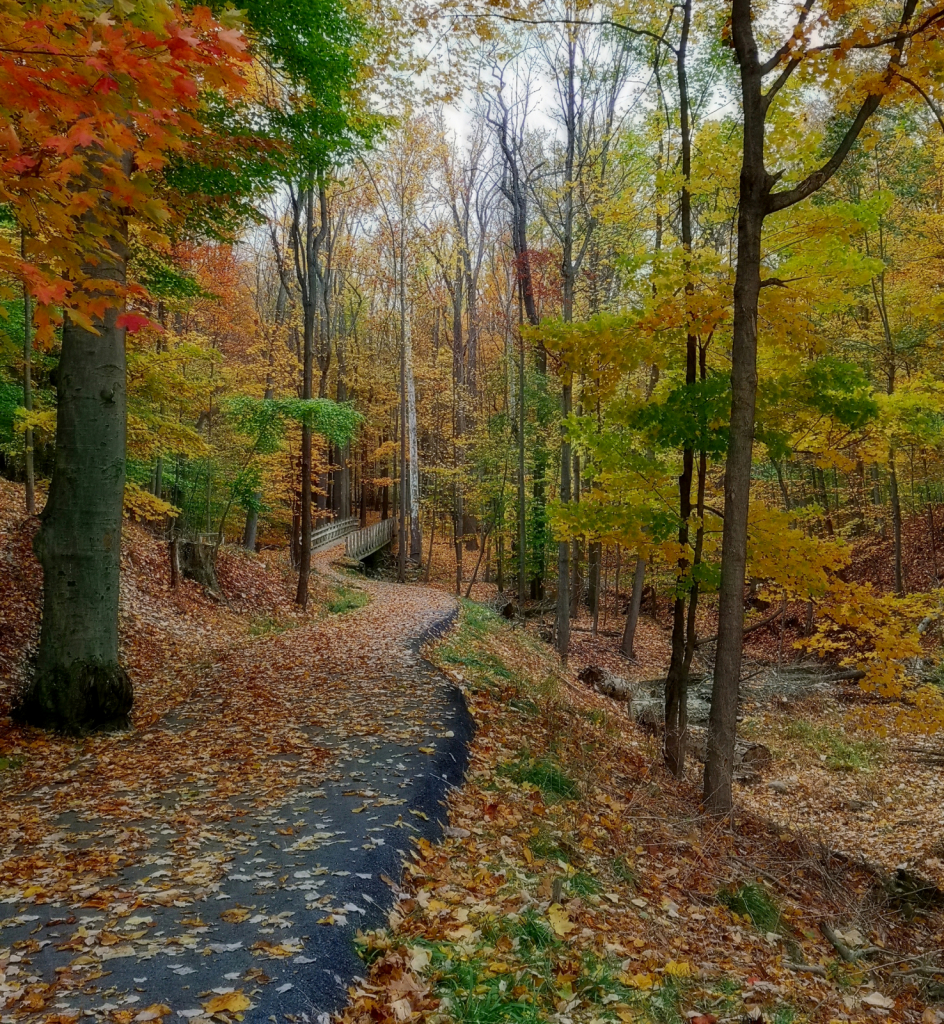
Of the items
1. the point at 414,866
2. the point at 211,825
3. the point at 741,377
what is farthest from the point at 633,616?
the point at 211,825

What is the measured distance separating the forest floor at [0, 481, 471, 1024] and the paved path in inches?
0.5

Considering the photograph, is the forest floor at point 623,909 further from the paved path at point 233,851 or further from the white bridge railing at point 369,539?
the white bridge railing at point 369,539

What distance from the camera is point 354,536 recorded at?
2702 centimetres

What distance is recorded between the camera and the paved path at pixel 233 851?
274 cm

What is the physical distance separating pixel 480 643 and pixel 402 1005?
31.3ft

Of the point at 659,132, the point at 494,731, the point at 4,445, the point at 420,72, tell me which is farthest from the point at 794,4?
the point at 4,445

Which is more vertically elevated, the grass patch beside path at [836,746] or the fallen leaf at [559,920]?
the fallen leaf at [559,920]

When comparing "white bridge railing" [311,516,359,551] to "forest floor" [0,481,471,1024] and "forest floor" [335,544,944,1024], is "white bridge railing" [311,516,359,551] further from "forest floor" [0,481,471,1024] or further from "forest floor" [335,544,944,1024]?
"forest floor" [335,544,944,1024]

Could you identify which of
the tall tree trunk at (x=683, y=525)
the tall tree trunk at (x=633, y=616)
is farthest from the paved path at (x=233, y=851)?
the tall tree trunk at (x=633, y=616)

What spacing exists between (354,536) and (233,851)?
76.5ft

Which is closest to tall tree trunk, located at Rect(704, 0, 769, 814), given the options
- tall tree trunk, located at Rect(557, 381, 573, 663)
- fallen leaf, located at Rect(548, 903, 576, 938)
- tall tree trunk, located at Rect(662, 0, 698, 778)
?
tall tree trunk, located at Rect(662, 0, 698, 778)

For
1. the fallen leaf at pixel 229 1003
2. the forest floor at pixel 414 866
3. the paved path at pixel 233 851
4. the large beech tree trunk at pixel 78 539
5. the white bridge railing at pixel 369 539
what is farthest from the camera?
the white bridge railing at pixel 369 539

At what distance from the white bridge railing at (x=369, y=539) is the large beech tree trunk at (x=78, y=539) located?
19513 mm

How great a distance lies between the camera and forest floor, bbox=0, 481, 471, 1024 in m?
2.76
